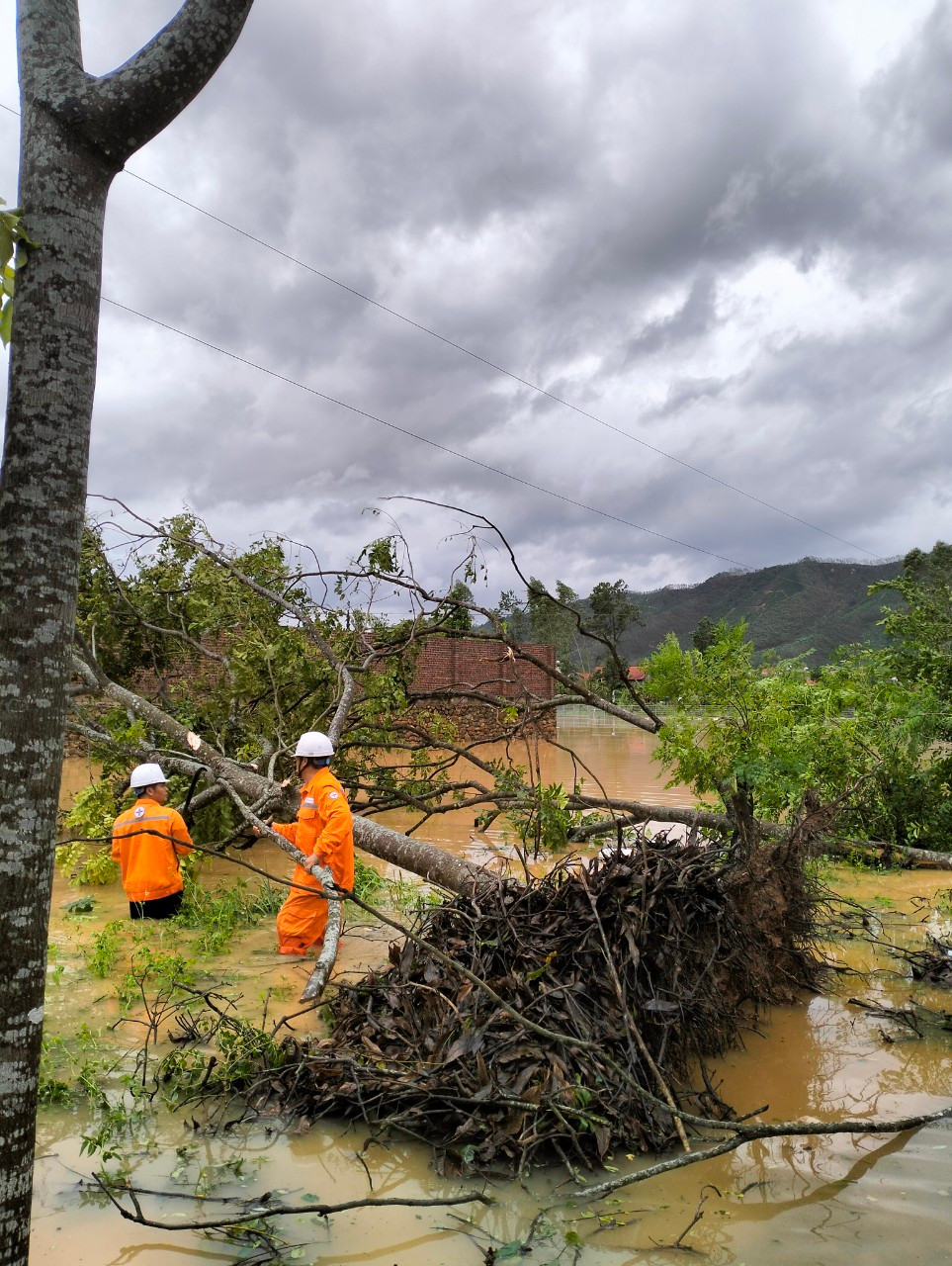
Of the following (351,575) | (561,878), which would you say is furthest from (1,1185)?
(351,575)

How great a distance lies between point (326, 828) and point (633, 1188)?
3.16 meters

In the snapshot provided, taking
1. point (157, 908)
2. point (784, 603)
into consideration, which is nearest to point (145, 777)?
point (157, 908)

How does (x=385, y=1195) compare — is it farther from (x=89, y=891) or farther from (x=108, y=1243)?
(x=89, y=891)

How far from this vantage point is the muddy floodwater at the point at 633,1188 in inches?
115

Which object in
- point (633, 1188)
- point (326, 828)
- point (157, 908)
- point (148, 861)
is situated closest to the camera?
point (633, 1188)

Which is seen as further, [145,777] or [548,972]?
[145,777]

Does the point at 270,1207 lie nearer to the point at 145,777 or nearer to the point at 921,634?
the point at 145,777

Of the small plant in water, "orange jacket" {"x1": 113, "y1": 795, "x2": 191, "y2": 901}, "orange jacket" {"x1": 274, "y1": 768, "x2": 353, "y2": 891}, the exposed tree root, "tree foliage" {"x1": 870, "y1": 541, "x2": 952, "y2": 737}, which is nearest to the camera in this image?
the exposed tree root

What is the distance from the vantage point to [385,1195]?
327cm

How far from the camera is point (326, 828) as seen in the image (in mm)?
5918

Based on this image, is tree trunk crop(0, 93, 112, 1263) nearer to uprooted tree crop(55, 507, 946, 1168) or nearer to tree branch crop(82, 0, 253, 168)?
tree branch crop(82, 0, 253, 168)

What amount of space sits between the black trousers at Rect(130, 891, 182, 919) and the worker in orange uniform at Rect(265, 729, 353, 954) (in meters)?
1.09

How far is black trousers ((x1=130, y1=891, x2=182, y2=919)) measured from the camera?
6930 mm


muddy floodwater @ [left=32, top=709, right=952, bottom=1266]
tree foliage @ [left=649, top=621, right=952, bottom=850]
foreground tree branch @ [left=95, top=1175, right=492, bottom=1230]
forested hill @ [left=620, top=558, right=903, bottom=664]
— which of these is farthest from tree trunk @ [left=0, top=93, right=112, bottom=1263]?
forested hill @ [left=620, top=558, right=903, bottom=664]
